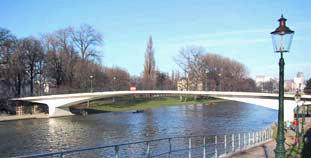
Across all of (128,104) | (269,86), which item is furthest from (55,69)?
(269,86)

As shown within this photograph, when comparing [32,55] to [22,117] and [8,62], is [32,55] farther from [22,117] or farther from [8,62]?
[22,117]

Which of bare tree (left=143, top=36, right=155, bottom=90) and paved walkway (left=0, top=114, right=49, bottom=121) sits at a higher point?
bare tree (left=143, top=36, right=155, bottom=90)

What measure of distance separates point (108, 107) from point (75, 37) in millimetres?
14962

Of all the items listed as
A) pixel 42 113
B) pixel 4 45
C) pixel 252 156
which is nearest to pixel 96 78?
pixel 42 113

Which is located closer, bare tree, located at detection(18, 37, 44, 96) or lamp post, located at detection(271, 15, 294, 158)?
lamp post, located at detection(271, 15, 294, 158)

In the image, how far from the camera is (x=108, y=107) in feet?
200

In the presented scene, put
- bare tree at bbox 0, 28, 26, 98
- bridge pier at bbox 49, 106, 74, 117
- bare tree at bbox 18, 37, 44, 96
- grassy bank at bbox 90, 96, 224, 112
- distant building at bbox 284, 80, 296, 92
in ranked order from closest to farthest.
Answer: bare tree at bbox 0, 28, 26, 98, bridge pier at bbox 49, 106, 74, 117, bare tree at bbox 18, 37, 44, 96, grassy bank at bbox 90, 96, 224, 112, distant building at bbox 284, 80, 296, 92

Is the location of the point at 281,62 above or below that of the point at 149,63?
below

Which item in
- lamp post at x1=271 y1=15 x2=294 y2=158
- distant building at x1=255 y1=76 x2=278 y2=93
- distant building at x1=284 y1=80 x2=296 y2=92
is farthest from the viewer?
distant building at x1=284 y1=80 x2=296 y2=92

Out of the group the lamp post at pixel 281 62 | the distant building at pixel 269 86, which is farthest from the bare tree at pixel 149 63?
the lamp post at pixel 281 62

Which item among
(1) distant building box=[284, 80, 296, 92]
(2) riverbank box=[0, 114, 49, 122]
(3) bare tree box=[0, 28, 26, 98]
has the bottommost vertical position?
(2) riverbank box=[0, 114, 49, 122]

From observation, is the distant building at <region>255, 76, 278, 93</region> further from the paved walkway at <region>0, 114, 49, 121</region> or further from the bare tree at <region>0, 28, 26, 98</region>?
the bare tree at <region>0, 28, 26, 98</region>

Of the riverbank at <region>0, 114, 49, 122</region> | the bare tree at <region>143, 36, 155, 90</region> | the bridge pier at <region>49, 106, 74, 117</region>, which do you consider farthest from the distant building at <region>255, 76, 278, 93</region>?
the riverbank at <region>0, 114, 49, 122</region>

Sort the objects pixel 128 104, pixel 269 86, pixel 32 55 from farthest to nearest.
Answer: pixel 128 104, pixel 32 55, pixel 269 86
